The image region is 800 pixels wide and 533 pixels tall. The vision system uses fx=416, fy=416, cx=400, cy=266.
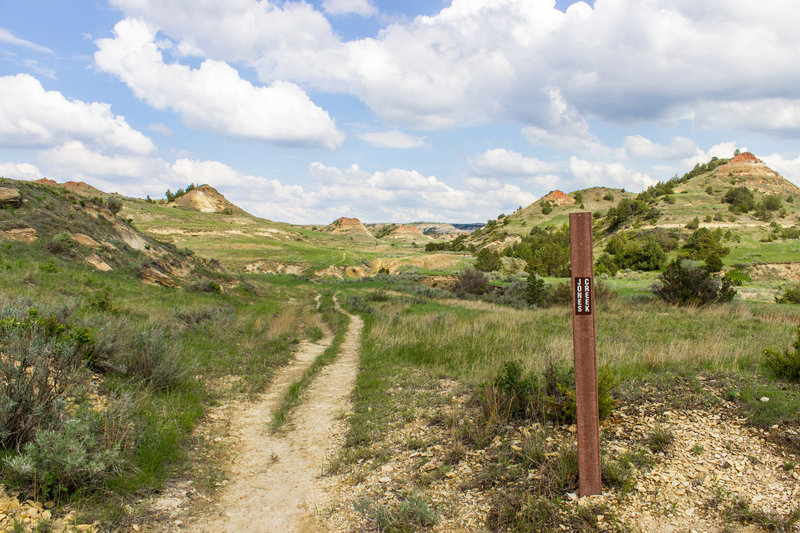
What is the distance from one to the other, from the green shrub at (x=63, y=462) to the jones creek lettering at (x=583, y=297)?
4245 mm

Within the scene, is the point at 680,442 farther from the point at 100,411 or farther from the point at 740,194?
the point at 740,194

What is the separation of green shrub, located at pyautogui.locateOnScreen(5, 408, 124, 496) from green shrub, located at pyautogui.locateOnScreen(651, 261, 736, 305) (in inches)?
818

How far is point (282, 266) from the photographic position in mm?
53781

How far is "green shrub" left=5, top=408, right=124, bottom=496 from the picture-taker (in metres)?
3.40

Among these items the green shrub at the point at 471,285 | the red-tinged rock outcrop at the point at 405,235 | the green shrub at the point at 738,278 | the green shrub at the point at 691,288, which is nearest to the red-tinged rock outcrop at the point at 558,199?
the red-tinged rock outcrop at the point at 405,235

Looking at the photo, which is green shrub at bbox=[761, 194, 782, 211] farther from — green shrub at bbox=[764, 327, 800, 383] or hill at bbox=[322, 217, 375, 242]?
hill at bbox=[322, 217, 375, 242]

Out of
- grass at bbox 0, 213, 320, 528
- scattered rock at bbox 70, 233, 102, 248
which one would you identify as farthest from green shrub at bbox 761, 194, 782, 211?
scattered rock at bbox 70, 233, 102, 248

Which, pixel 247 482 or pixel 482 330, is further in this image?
pixel 482 330

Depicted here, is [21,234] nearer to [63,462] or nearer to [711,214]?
[63,462]

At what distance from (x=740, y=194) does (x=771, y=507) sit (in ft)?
288

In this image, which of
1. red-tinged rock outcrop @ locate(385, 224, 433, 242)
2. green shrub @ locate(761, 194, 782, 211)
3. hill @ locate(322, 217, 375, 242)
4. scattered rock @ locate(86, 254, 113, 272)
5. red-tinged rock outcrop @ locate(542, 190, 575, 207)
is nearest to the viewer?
scattered rock @ locate(86, 254, 113, 272)

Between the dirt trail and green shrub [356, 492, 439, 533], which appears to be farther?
the dirt trail

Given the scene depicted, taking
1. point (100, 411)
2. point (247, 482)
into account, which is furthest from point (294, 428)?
point (100, 411)

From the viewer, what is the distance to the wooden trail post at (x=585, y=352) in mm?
3367
